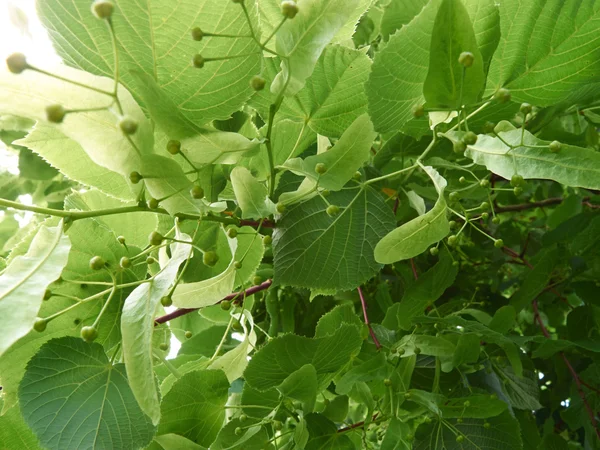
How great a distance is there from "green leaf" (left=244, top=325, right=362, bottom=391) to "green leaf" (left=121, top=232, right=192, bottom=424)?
160 millimetres

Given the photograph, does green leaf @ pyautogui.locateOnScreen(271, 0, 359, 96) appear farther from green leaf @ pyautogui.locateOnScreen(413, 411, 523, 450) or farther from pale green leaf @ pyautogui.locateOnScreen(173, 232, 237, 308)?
green leaf @ pyautogui.locateOnScreen(413, 411, 523, 450)

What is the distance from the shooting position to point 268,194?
631mm

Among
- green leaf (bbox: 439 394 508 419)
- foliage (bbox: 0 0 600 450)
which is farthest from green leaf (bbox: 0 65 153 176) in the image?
green leaf (bbox: 439 394 508 419)

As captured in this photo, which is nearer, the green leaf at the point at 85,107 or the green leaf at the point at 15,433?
the green leaf at the point at 85,107

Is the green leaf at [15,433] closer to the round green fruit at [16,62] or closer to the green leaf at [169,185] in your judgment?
the green leaf at [169,185]

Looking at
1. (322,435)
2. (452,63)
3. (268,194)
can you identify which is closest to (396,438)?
(322,435)

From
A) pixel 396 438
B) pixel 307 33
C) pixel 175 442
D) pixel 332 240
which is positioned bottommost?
pixel 396 438

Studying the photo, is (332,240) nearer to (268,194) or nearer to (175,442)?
(268,194)

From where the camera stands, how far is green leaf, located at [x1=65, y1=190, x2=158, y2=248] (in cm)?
75

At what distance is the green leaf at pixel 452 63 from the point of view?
0.48 meters

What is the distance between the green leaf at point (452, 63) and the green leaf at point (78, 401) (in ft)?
1.47

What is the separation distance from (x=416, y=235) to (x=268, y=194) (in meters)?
0.18

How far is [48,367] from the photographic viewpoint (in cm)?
61

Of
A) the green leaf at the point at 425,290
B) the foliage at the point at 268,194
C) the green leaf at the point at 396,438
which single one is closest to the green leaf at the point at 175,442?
the foliage at the point at 268,194
